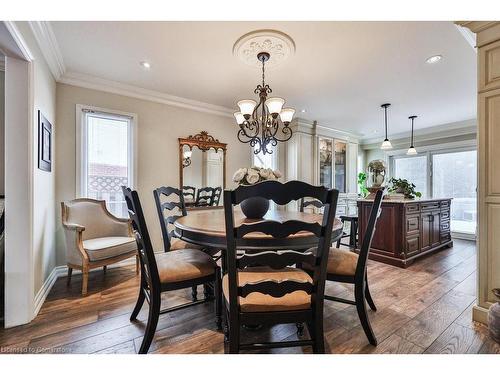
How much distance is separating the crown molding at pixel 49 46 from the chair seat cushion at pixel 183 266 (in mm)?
1980

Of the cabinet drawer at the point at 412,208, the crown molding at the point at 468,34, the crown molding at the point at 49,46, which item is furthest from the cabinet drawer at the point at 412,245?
the crown molding at the point at 49,46

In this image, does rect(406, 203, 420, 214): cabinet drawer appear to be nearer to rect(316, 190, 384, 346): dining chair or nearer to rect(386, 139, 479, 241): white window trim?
rect(316, 190, 384, 346): dining chair

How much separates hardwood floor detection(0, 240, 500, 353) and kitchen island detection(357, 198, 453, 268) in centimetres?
61

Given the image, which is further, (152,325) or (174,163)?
(174,163)

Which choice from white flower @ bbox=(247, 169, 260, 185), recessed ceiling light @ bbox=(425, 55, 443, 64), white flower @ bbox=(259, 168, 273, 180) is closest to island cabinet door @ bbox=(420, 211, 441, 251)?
recessed ceiling light @ bbox=(425, 55, 443, 64)

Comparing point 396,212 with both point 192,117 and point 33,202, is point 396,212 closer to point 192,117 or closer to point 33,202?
point 192,117

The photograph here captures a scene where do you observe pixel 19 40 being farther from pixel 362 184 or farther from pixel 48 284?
pixel 362 184

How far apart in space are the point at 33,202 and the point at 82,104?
4.90ft

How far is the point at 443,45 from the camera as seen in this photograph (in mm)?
2139

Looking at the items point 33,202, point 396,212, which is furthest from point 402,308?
point 33,202

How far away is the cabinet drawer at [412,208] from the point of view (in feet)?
10.2

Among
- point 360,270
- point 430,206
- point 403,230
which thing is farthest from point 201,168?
point 430,206

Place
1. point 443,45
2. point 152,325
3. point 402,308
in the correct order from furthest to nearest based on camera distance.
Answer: point 443,45 → point 402,308 → point 152,325

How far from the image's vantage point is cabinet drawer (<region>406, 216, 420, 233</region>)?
3131 mm
